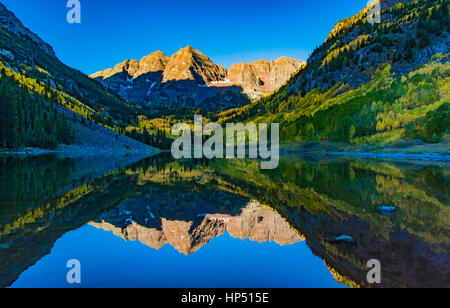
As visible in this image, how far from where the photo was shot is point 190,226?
13.7 meters

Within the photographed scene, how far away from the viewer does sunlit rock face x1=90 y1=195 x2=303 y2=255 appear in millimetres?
11555

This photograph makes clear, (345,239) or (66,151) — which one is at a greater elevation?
(66,151)

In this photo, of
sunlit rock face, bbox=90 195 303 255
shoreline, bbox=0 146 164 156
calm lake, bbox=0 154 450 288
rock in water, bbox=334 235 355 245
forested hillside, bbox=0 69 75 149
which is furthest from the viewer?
shoreline, bbox=0 146 164 156

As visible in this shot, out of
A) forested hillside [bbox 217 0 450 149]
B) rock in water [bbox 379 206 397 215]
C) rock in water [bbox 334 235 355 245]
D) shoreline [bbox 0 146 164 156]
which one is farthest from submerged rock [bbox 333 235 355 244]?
shoreline [bbox 0 146 164 156]

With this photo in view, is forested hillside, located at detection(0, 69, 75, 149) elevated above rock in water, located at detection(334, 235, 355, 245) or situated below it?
above

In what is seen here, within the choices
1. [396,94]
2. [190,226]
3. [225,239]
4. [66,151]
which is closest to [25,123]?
[66,151]

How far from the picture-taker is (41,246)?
9922 mm

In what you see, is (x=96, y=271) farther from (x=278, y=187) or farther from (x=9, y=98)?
(x=9, y=98)

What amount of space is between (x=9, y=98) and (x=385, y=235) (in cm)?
11524

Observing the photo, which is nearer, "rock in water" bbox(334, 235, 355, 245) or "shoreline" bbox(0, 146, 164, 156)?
"rock in water" bbox(334, 235, 355, 245)

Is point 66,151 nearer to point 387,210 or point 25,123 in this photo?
point 25,123

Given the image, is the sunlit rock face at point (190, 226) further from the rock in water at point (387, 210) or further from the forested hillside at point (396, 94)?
the forested hillside at point (396, 94)

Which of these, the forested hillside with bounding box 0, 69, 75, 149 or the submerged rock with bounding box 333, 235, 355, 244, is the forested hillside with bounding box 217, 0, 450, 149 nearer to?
the submerged rock with bounding box 333, 235, 355, 244
